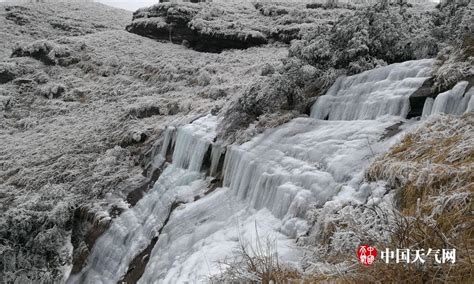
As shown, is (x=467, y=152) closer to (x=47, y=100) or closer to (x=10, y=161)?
(x=10, y=161)

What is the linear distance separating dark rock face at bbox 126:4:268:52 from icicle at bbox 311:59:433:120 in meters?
15.9

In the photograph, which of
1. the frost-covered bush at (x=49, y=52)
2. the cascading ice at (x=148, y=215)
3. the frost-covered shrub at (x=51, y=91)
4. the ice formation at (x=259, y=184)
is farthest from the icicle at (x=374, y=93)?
the frost-covered bush at (x=49, y=52)

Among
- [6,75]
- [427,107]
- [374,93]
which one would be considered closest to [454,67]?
[427,107]

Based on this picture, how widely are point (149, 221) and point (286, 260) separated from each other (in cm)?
566

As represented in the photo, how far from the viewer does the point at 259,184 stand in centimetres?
775

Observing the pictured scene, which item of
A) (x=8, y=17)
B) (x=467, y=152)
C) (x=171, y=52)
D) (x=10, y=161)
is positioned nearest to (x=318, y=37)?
(x=467, y=152)

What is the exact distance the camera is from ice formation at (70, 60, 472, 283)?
6.33m

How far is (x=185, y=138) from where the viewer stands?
1173 cm

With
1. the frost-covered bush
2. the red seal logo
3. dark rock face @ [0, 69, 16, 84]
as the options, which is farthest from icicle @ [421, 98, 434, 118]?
dark rock face @ [0, 69, 16, 84]

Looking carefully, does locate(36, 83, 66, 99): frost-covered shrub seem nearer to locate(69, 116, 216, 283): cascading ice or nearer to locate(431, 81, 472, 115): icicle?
locate(69, 116, 216, 283): cascading ice

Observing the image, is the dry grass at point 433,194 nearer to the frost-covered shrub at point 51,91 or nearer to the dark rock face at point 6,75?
the frost-covered shrub at point 51,91

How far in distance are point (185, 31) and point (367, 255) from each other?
26864 millimetres

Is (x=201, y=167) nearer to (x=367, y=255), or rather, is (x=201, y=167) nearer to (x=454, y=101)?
(x=454, y=101)

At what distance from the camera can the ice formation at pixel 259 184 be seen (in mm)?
6332
